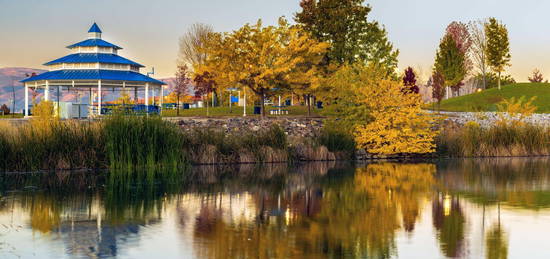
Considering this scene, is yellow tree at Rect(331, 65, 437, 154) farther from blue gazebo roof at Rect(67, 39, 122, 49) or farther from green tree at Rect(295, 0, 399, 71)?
blue gazebo roof at Rect(67, 39, 122, 49)

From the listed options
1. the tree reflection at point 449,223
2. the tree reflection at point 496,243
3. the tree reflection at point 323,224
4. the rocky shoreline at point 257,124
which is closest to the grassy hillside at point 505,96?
the rocky shoreline at point 257,124

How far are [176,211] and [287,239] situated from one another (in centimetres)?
406

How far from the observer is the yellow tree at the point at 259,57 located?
122 ft

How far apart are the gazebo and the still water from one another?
65.9ft

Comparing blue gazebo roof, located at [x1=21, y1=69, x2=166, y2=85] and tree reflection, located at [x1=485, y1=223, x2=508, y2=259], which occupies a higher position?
blue gazebo roof, located at [x1=21, y1=69, x2=166, y2=85]

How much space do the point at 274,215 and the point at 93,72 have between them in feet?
104

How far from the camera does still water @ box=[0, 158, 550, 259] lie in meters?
10.2

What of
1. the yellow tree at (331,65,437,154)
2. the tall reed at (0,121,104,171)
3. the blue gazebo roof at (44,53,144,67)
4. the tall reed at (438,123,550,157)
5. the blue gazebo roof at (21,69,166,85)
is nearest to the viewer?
the tall reed at (0,121,104,171)

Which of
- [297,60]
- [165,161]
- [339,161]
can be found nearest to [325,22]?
[297,60]

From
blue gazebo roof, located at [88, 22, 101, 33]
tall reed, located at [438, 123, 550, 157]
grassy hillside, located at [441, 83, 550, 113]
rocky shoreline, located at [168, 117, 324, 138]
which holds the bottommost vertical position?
tall reed, located at [438, 123, 550, 157]

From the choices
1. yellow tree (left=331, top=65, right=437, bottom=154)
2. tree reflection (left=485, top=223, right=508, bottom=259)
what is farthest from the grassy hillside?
tree reflection (left=485, top=223, right=508, bottom=259)

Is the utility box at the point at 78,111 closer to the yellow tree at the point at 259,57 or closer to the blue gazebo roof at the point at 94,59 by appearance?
the blue gazebo roof at the point at 94,59

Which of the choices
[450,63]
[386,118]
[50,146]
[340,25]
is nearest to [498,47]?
[450,63]

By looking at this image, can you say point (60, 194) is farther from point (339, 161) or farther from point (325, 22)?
point (325, 22)
